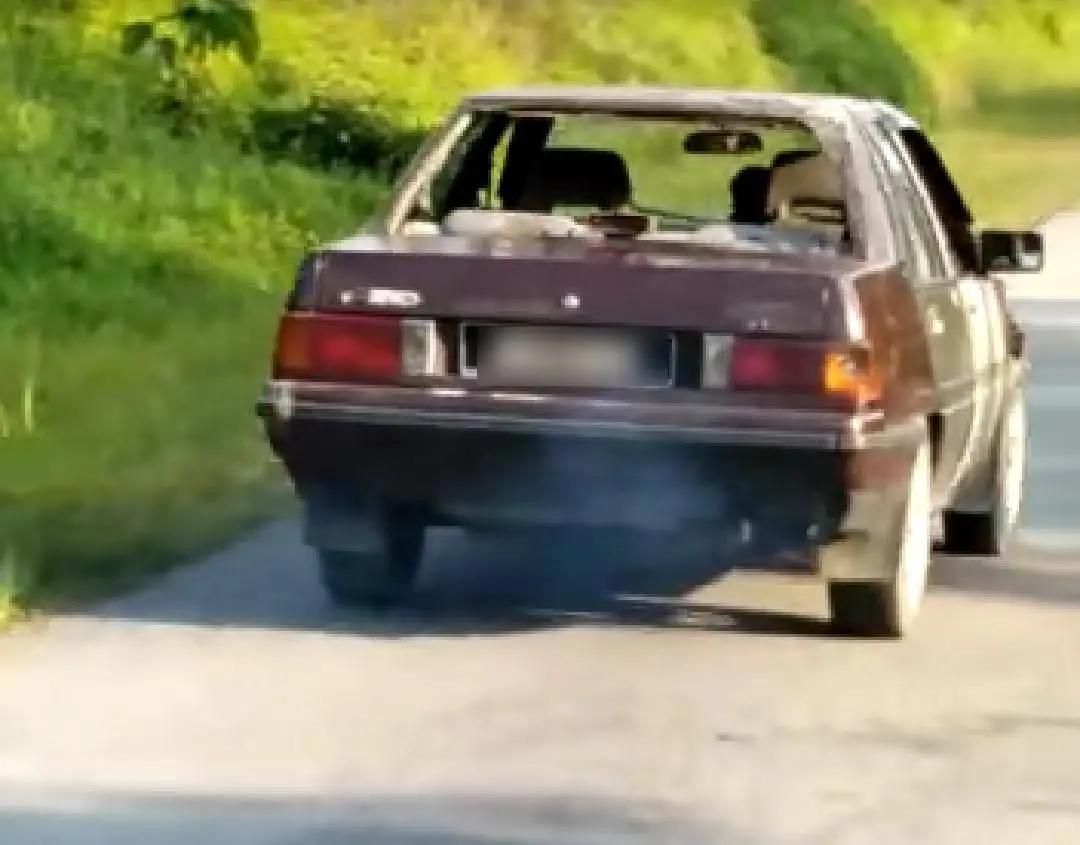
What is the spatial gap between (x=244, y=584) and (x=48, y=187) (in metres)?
8.43

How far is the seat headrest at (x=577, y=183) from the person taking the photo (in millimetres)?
9703

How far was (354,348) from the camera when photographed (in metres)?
8.23

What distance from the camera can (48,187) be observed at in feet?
56.9

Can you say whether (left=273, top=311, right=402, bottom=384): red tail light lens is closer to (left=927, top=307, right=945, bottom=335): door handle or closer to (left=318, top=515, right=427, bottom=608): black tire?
(left=318, top=515, right=427, bottom=608): black tire

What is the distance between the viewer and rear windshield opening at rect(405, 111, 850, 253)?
9.09 metres

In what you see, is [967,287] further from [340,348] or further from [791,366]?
[340,348]

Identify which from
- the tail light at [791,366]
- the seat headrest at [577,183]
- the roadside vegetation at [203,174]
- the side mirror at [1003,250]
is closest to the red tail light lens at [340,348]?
the tail light at [791,366]

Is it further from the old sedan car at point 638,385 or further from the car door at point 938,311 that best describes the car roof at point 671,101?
the car door at point 938,311

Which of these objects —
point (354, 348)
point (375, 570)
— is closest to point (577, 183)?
point (375, 570)

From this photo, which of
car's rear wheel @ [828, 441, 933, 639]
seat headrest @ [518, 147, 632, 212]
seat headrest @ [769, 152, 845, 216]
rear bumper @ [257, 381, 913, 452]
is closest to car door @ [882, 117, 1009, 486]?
seat headrest @ [769, 152, 845, 216]

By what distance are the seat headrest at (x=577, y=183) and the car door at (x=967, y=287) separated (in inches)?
36.8

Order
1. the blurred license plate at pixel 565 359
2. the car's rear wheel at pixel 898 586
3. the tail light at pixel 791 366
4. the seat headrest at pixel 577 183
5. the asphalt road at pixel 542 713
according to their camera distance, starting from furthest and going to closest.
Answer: the seat headrest at pixel 577 183, the car's rear wheel at pixel 898 586, the blurred license plate at pixel 565 359, the tail light at pixel 791 366, the asphalt road at pixel 542 713

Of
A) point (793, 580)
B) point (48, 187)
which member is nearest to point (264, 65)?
point (48, 187)

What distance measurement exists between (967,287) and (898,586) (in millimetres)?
1631
